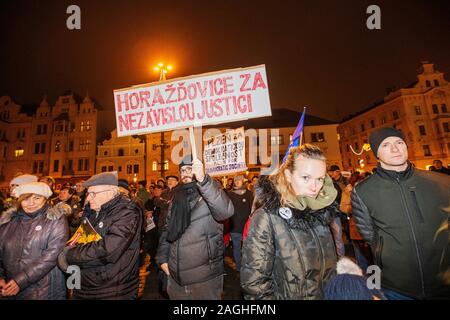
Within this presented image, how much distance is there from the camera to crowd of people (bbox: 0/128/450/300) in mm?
2156

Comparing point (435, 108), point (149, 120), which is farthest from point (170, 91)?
point (435, 108)

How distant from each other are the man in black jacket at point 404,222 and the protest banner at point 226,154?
5359mm

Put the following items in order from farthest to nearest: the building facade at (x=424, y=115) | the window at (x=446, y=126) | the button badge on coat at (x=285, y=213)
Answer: the window at (x=446, y=126)
the building facade at (x=424, y=115)
the button badge on coat at (x=285, y=213)

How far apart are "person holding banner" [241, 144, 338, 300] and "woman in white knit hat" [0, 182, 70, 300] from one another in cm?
273

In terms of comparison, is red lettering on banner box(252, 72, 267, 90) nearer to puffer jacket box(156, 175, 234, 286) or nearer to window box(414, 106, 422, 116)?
puffer jacket box(156, 175, 234, 286)

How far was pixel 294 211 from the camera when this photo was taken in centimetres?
228

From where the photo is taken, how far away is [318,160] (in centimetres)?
242

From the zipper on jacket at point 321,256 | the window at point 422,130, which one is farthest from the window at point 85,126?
the window at point 422,130

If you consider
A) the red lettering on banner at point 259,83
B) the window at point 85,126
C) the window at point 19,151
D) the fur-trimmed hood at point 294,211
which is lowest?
the fur-trimmed hood at point 294,211

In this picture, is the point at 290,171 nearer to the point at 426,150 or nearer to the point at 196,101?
the point at 196,101

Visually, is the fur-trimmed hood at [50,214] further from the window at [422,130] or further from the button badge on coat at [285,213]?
the window at [422,130]

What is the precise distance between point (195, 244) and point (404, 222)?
233cm

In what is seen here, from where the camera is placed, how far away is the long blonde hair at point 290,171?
7.61 ft
